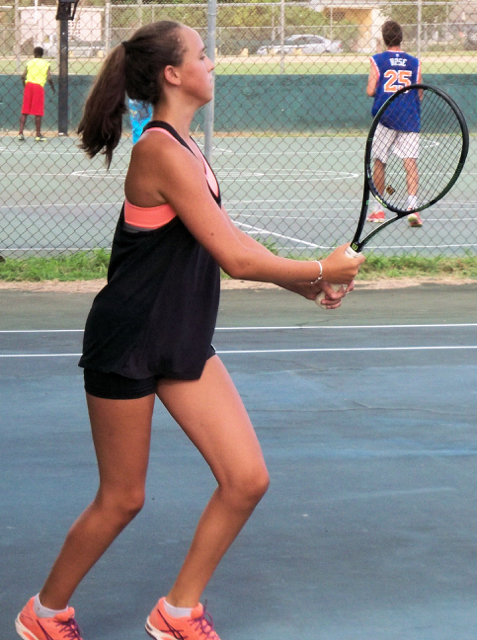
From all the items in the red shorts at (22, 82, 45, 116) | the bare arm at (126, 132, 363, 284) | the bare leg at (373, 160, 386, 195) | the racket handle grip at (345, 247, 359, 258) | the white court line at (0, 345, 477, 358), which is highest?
the bare arm at (126, 132, 363, 284)

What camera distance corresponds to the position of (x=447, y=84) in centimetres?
2045

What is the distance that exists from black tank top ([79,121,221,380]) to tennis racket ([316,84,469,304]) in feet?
2.54

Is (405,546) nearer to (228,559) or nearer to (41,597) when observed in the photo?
(228,559)

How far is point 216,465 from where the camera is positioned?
2.69 m

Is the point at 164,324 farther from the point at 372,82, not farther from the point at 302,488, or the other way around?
the point at 372,82

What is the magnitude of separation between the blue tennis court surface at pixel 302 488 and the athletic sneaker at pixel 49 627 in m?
0.12

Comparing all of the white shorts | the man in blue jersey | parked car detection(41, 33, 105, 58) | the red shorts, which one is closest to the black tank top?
the man in blue jersey

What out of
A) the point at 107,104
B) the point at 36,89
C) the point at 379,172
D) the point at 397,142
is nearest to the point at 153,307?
the point at 107,104

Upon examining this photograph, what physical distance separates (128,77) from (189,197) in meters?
0.39

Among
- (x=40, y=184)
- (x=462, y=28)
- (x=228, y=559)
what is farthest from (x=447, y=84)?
(x=228, y=559)

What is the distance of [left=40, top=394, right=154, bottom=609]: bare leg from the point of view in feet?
8.83

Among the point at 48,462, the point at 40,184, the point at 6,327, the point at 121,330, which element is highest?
the point at 121,330

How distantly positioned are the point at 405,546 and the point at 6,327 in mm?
3961

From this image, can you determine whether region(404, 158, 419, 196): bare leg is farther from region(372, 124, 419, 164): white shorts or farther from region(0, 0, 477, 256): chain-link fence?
region(0, 0, 477, 256): chain-link fence
